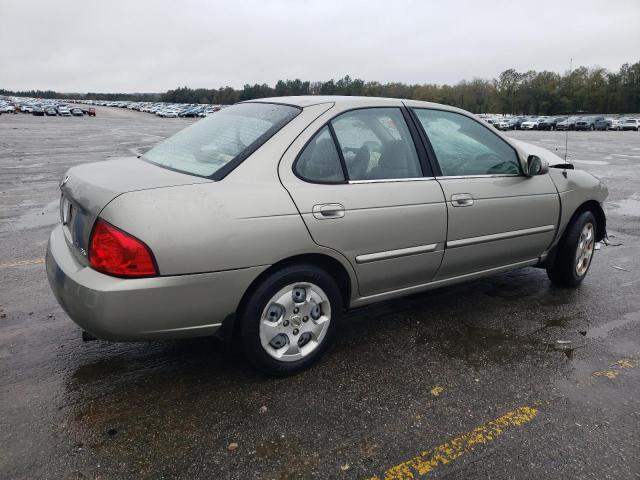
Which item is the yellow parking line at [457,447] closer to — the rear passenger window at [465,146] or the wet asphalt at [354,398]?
the wet asphalt at [354,398]

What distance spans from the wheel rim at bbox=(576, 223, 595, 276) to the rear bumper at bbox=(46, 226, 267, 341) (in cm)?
319

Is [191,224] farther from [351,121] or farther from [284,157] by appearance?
[351,121]

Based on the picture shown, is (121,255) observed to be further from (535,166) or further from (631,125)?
(631,125)

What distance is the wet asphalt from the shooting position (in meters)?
2.39

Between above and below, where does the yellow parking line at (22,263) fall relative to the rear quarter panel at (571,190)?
below

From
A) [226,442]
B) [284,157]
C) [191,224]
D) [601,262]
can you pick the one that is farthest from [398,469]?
[601,262]

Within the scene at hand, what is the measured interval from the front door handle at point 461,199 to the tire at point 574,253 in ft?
4.62

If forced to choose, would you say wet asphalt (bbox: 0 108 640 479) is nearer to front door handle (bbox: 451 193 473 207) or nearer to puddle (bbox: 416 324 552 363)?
puddle (bbox: 416 324 552 363)

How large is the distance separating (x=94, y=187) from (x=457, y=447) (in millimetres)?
2307

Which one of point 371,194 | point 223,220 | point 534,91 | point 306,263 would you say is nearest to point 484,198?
point 371,194

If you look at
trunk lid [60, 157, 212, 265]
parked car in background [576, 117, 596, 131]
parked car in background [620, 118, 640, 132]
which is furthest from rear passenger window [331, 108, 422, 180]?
parked car in background [620, 118, 640, 132]

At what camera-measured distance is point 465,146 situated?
3844mm

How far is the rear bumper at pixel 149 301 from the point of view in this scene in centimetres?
252

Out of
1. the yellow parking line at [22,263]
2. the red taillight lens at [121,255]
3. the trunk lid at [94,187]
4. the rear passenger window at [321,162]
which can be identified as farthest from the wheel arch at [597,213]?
the yellow parking line at [22,263]
